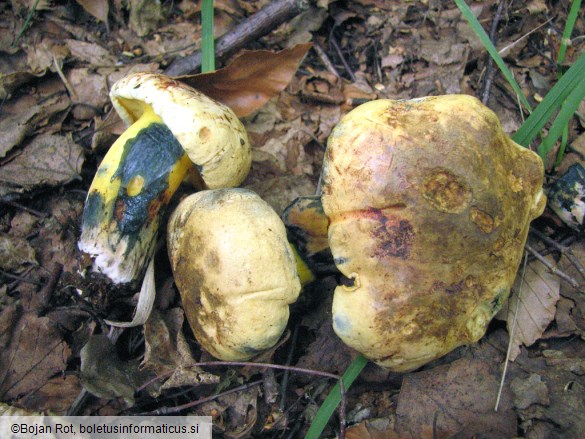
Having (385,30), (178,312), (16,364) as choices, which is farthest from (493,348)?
(16,364)

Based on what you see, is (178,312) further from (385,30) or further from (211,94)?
(385,30)

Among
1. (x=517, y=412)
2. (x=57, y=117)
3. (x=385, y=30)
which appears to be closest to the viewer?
(x=517, y=412)

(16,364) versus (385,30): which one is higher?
(385,30)

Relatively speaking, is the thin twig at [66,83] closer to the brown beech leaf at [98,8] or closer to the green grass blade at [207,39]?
the brown beech leaf at [98,8]

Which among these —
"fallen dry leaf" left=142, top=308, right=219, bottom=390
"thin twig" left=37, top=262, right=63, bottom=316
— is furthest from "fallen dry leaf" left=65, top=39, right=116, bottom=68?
"fallen dry leaf" left=142, top=308, right=219, bottom=390

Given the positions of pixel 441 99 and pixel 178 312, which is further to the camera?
→ pixel 178 312

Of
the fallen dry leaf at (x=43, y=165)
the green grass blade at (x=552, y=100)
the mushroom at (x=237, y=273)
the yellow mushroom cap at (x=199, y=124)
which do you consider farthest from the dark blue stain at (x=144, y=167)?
the green grass blade at (x=552, y=100)
